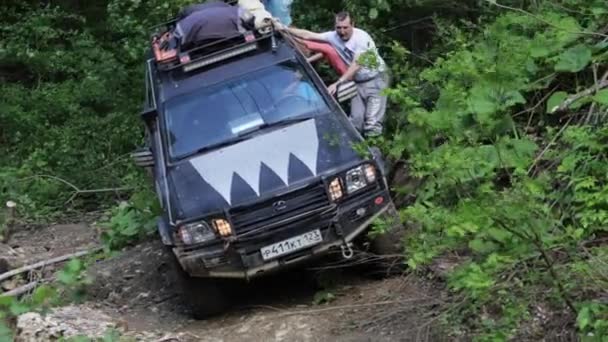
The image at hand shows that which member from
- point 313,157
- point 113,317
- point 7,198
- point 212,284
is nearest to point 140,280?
point 113,317

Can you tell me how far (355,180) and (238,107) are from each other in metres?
1.40

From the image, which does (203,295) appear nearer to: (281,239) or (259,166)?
(281,239)

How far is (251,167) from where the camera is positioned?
7.68 metres

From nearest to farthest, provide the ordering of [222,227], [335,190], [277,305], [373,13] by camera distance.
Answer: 1. [222,227]
2. [335,190]
3. [277,305]
4. [373,13]

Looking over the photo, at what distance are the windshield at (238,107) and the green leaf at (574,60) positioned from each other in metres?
2.05

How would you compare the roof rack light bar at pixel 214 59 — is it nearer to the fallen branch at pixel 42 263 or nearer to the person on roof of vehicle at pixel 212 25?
the person on roof of vehicle at pixel 212 25

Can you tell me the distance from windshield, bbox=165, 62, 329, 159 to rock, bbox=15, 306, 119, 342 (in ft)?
4.72

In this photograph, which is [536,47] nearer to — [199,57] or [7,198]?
[199,57]

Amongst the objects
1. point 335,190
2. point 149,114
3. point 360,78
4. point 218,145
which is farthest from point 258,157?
point 360,78

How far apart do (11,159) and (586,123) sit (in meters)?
10.3

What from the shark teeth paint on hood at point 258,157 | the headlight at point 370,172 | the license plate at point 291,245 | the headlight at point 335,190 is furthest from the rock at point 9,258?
the headlight at point 370,172

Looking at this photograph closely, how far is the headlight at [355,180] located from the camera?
752 cm

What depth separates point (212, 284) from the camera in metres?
7.85

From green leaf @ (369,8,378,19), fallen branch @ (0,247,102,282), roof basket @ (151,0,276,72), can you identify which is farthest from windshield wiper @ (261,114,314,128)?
green leaf @ (369,8,378,19)
